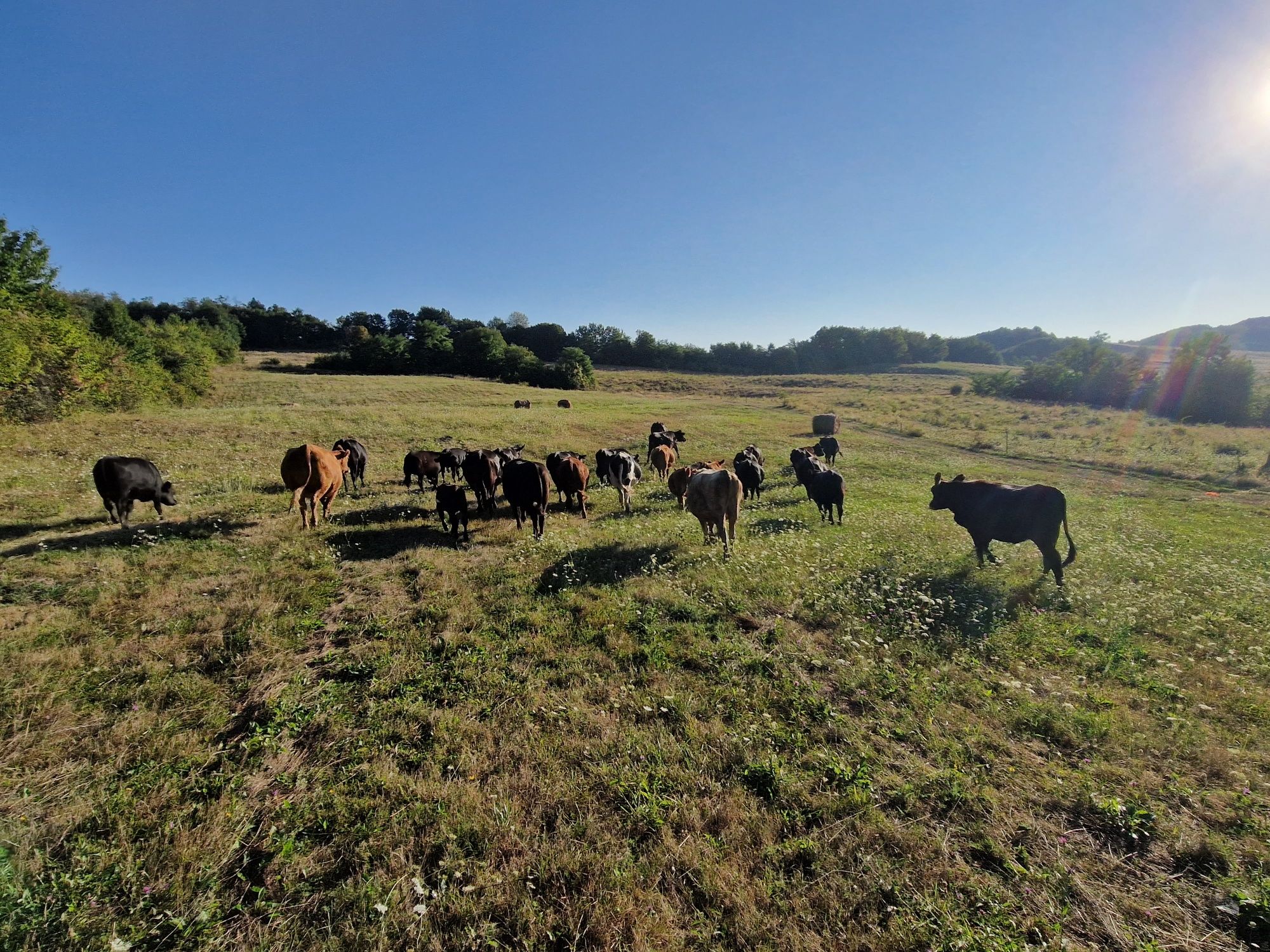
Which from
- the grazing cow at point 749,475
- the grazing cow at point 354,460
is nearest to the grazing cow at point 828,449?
the grazing cow at point 749,475

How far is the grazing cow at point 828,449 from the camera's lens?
2586 cm

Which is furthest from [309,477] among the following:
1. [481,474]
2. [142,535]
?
[481,474]

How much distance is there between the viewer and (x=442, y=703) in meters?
5.26

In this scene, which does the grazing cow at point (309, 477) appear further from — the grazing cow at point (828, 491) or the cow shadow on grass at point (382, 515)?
the grazing cow at point (828, 491)

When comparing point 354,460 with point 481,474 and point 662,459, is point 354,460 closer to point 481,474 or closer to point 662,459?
point 481,474

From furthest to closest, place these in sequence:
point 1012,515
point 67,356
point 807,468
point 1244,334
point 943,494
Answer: point 1244,334, point 67,356, point 807,468, point 943,494, point 1012,515

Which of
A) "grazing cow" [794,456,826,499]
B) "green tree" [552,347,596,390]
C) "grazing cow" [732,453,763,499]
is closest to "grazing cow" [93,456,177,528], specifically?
"grazing cow" [732,453,763,499]

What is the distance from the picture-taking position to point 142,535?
9.52m

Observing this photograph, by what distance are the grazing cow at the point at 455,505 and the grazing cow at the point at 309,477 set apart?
9.41 ft

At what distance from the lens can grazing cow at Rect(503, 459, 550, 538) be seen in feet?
36.1

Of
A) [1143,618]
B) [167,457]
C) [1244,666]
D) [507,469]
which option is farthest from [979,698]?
[167,457]

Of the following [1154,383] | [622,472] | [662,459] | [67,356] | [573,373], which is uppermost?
[573,373]

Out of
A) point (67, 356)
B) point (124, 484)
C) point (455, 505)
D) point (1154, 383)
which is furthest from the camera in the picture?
point (1154, 383)

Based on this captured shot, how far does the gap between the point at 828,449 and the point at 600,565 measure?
67.8 feet
